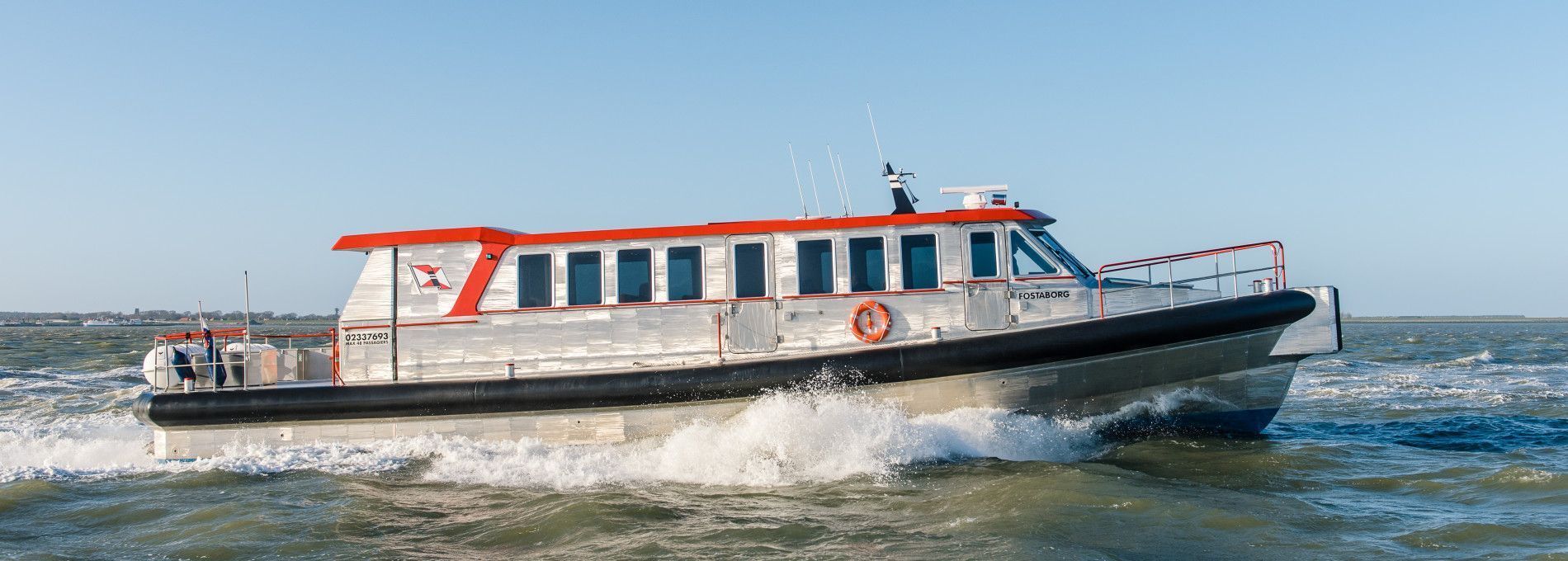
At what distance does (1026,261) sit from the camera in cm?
873

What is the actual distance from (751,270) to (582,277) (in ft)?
5.48

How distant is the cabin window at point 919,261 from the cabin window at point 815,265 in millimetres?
680

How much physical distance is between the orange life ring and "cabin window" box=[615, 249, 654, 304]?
2.01m

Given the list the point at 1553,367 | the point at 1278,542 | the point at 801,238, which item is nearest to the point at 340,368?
the point at 801,238

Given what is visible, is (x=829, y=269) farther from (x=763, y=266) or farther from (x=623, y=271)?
(x=623, y=271)

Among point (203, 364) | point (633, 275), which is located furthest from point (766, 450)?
point (203, 364)

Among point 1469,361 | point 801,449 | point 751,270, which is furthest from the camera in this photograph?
point 1469,361

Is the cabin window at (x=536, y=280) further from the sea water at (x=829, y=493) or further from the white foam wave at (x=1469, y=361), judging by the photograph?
the white foam wave at (x=1469, y=361)

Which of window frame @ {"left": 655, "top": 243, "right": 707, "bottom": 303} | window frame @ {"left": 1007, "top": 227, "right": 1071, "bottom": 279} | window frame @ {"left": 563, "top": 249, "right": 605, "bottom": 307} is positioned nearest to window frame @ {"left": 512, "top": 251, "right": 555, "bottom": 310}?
window frame @ {"left": 563, "top": 249, "right": 605, "bottom": 307}

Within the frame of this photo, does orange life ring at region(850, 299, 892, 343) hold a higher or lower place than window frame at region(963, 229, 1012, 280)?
lower

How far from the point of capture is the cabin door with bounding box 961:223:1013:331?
8.62 m

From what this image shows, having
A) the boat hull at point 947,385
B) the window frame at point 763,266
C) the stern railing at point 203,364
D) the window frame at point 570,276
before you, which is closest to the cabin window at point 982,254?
the boat hull at point 947,385

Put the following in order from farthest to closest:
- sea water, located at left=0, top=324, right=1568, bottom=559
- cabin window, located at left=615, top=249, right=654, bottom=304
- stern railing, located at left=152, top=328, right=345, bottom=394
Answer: stern railing, located at left=152, top=328, right=345, bottom=394 < cabin window, located at left=615, top=249, right=654, bottom=304 < sea water, located at left=0, top=324, right=1568, bottom=559

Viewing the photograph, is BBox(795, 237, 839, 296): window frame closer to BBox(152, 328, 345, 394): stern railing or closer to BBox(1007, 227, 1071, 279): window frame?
BBox(1007, 227, 1071, 279): window frame
